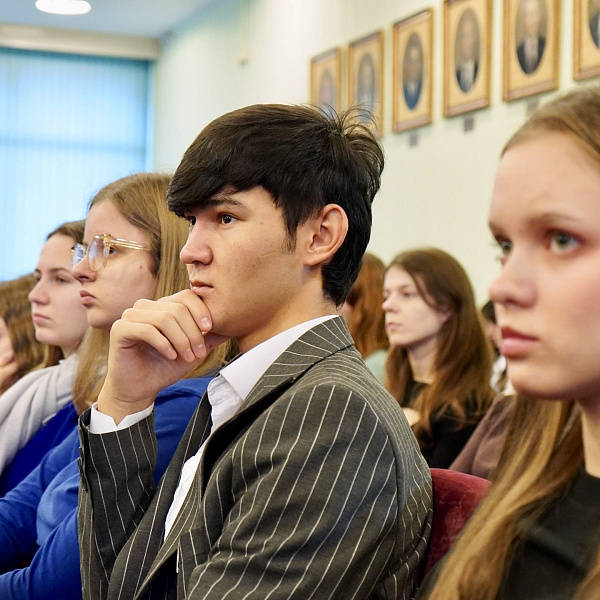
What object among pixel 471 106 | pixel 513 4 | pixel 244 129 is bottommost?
pixel 244 129

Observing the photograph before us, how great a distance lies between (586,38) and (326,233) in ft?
9.95

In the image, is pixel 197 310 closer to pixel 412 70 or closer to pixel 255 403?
pixel 255 403

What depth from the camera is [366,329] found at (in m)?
4.45

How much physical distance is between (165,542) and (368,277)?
123 inches

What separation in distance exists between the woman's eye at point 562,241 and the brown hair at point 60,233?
2.41m

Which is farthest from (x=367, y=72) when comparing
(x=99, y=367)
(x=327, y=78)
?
(x=99, y=367)

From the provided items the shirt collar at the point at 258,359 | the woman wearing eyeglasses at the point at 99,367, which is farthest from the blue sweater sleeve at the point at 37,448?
the shirt collar at the point at 258,359

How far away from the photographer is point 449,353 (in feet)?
12.7

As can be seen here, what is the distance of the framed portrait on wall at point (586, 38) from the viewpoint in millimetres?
4160

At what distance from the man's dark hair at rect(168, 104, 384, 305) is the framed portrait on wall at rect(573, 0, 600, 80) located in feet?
9.19

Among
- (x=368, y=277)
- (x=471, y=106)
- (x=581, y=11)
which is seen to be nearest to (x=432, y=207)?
(x=471, y=106)

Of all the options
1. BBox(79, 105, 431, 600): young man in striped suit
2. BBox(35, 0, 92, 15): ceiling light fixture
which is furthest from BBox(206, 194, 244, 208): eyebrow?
BBox(35, 0, 92, 15): ceiling light fixture

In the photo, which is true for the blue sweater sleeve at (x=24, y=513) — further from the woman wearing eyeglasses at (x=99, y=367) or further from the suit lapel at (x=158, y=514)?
the suit lapel at (x=158, y=514)

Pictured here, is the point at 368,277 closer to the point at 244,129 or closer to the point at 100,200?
the point at 100,200
